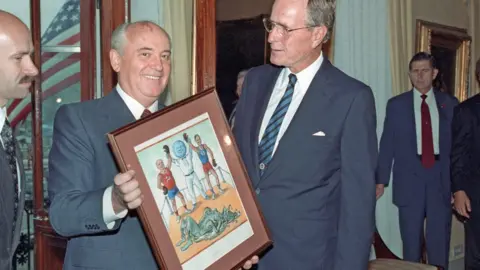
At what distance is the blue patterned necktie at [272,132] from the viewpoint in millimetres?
2377

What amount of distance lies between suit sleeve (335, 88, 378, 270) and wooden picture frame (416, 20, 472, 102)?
432cm

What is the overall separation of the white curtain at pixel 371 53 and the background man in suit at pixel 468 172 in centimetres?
101

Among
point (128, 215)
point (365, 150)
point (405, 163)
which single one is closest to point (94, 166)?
point (128, 215)

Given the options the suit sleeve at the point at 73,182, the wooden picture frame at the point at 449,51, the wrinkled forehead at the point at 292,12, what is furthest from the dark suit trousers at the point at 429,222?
the suit sleeve at the point at 73,182

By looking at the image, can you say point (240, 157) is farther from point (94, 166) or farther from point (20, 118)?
point (20, 118)

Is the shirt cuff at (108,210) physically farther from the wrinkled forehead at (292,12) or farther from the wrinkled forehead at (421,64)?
the wrinkled forehead at (421,64)

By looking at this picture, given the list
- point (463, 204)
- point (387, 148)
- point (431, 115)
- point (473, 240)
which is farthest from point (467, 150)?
point (431, 115)

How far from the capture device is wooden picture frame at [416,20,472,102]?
6461mm

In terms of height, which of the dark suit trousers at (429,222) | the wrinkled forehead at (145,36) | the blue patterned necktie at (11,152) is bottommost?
the dark suit trousers at (429,222)

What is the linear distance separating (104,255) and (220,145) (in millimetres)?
523

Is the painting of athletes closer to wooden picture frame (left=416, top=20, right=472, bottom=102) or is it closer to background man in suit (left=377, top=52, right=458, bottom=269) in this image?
background man in suit (left=377, top=52, right=458, bottom=269)

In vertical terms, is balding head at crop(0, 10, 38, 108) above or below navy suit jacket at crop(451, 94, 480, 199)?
above

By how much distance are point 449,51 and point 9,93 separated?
19.2 feet

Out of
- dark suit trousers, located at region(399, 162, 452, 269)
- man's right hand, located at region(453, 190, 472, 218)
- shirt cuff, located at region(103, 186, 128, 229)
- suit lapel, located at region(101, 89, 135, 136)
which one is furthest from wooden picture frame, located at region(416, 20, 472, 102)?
shirt cuff, located at region(103, 186, 128, 229)
